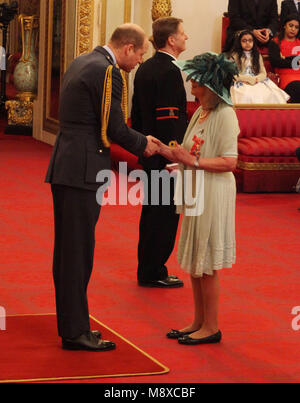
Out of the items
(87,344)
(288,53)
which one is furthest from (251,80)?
(87,344)

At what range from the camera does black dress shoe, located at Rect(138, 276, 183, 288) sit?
583 centimetres

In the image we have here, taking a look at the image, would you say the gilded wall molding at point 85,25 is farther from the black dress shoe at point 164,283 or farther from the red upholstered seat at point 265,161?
Answer: the black dress shoe at point 164,283

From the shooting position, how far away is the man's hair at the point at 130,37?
451 centimetres

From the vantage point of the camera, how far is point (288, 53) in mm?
12008

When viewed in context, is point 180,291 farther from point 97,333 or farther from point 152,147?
point 152,147

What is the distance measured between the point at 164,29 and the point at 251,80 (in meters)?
5.39

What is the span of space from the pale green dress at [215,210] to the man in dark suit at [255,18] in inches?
307

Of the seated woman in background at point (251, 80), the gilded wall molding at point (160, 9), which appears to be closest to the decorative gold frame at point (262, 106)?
the seated woman in background at point (251, 80)

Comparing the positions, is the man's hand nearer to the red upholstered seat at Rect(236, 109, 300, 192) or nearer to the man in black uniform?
the man in black uniform

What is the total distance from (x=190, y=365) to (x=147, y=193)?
5.64 ft

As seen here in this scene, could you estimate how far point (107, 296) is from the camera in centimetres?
559

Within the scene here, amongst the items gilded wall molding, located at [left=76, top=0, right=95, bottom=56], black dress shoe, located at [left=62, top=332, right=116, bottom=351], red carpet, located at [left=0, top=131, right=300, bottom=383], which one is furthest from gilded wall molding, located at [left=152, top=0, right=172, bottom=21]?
black dress shoe, located at [left=62, top=332, right=116, bottom=351]

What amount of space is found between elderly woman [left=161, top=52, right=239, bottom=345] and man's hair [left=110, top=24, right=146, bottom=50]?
274mm

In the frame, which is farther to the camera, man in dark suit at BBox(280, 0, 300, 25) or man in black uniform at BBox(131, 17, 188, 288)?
man in dark suit at BBox(280, 0, 300, 25)
